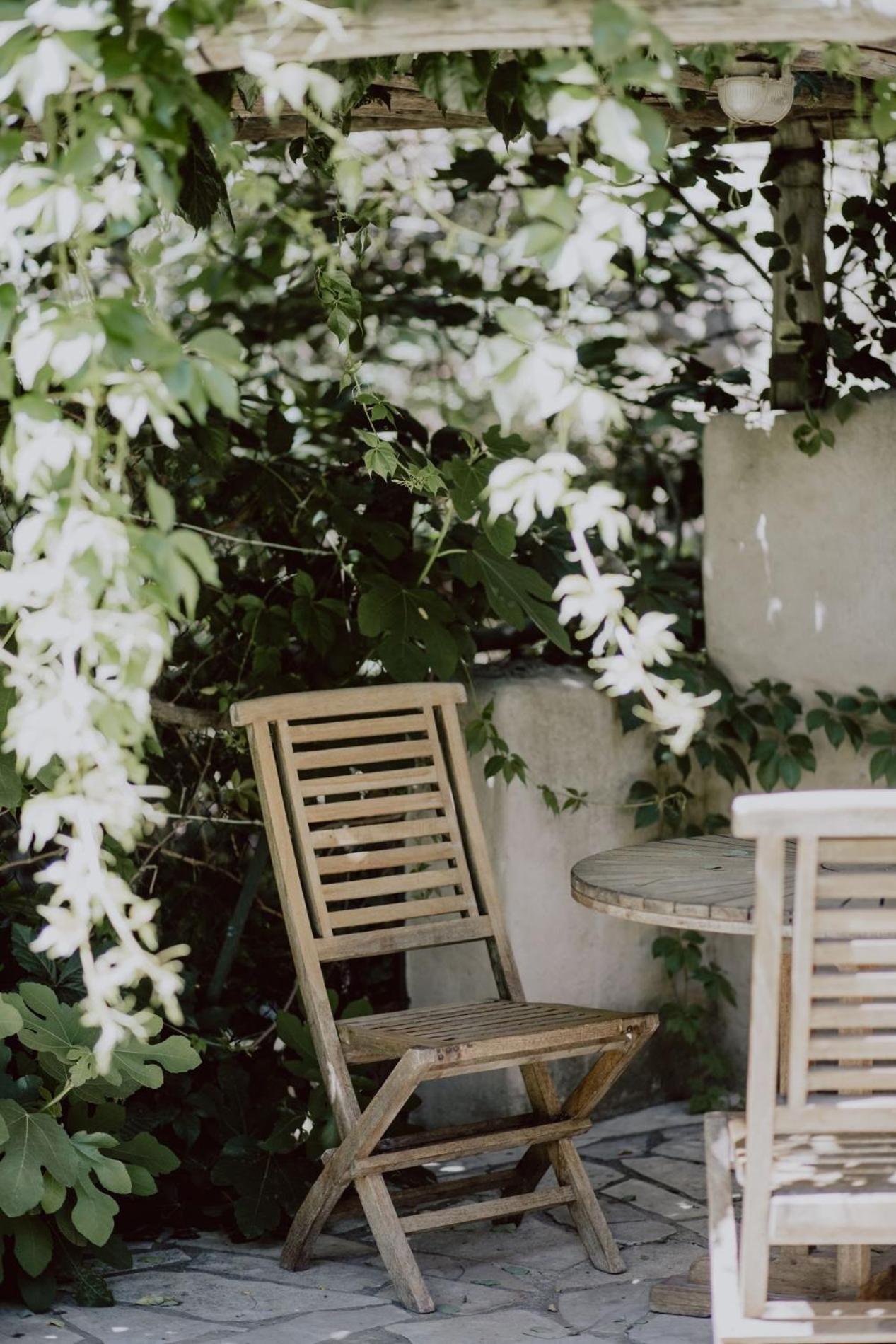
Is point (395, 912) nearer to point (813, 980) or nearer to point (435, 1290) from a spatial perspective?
point (435, 1290)

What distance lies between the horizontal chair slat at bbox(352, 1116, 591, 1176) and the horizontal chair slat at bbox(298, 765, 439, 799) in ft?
2.65

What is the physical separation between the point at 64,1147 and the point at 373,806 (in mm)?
1057

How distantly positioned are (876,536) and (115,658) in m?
2.88

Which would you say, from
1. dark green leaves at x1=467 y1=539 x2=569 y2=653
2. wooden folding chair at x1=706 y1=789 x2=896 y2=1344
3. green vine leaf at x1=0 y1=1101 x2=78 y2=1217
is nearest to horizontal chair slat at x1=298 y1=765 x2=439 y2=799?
dark green leaves at x1=467 y1=539 x2=569 y2=653

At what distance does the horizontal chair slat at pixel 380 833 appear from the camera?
384 centimetres

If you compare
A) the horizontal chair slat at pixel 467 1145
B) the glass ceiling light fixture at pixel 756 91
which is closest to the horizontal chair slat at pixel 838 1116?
the horizontal chair slat at pixel 467 1145

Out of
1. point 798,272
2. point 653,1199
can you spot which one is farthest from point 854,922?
point 798,272

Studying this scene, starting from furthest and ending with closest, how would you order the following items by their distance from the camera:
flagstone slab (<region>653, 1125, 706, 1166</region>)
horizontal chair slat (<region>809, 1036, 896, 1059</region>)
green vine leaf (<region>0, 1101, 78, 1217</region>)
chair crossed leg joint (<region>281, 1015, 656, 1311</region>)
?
flagstone slab (<region>653, 1125, 706, 1166</region>)
chair crossed leg joint (<region>281, 1015, 656, 1311</region>)
green vine leaf (<region>0, 1101, 78, 1217</region>)
horizontal chair slat (<region>809, 1036, 896, 1059</region>)

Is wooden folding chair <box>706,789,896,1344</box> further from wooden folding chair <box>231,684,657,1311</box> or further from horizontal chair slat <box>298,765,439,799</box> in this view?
horizontal chair slat <box>298,765,439,799</box>

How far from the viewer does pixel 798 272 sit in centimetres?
464

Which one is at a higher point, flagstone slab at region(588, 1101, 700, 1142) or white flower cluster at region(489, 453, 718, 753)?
white flower cluster at region(489, 453, 718, 753)

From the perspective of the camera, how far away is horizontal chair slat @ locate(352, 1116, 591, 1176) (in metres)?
3.46

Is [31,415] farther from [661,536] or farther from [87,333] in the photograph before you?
[661,536]

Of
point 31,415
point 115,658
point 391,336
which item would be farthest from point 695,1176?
point 391,336
